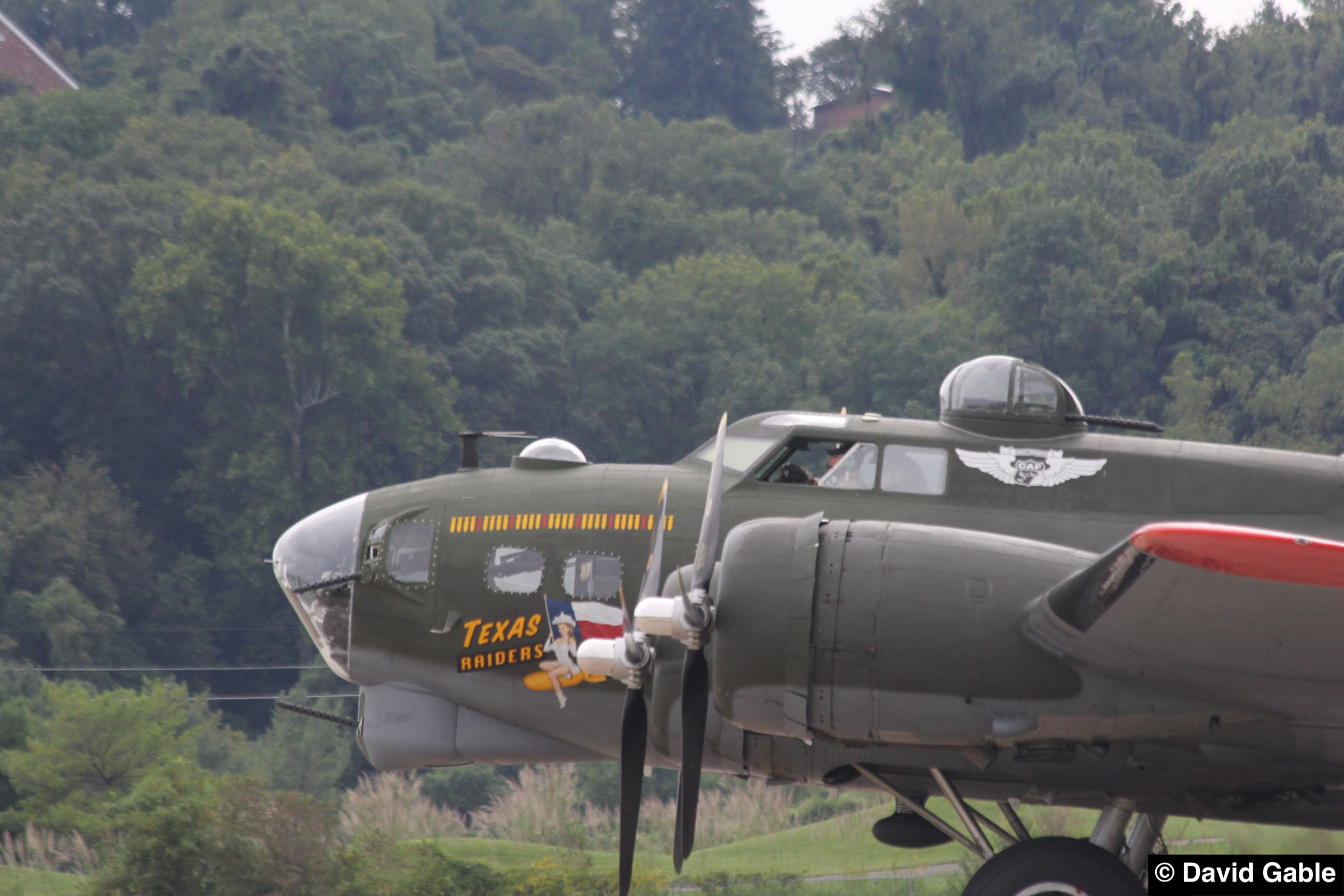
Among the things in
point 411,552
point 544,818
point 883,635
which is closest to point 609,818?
point 544,818

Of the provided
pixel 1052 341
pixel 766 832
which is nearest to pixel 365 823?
pixel 766 832

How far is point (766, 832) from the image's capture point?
79.6 feet

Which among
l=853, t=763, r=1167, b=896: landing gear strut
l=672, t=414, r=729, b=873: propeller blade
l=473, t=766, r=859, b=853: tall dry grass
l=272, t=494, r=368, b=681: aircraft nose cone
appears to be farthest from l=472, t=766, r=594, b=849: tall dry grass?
l=853, t=763, r=1167, b=896: landing gear strut

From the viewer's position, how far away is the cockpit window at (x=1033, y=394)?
1259cm

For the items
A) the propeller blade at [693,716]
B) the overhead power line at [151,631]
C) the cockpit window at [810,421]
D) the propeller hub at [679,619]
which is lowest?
the overhead power line at [151,631]

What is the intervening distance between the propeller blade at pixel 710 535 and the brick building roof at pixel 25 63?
109800mm

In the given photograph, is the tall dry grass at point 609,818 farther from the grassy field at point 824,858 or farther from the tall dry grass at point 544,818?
the grassy field at point 824,858

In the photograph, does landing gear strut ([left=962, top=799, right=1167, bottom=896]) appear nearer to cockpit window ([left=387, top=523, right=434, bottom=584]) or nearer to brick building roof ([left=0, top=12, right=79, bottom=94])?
cockpit window ([left=387, top=523, right=434, bottom=584])

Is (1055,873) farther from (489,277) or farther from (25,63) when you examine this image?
(25,63)

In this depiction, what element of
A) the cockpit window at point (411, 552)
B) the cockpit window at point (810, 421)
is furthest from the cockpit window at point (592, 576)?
the cockpit window at point (810, 421)

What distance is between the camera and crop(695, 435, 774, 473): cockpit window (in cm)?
1275

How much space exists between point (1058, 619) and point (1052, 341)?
79.8 m

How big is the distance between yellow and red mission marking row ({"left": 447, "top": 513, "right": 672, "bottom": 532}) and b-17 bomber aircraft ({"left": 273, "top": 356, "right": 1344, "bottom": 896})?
0.07ft

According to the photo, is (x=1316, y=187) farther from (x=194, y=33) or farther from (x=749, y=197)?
(x=194, y=33)
